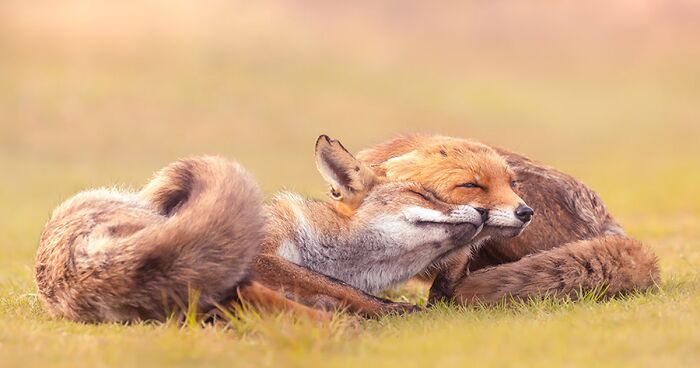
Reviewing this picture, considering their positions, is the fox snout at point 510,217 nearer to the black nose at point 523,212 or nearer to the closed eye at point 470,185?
the black nose at point 523,212

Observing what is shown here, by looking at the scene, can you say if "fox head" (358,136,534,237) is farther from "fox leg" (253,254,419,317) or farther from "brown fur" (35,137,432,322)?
"fox leg" (253,254,419,317)

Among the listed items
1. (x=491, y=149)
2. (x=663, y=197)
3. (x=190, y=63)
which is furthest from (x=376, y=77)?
(x=491, y=149)

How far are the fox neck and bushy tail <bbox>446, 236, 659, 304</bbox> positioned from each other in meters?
0.40

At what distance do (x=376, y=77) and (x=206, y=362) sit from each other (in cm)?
4001

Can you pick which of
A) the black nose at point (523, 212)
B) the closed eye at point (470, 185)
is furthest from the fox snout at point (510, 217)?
the closed eye at point (470, 185)

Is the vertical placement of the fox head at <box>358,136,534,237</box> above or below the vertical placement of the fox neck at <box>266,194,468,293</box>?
above

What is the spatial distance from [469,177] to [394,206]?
61cm

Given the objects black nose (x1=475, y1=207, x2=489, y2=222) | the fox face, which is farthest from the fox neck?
black nose (x1=475, y1=207, x2=489, y2=222)

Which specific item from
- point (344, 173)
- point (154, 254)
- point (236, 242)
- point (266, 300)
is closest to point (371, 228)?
point (344, 173)

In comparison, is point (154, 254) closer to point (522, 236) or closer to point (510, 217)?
point (510, 217)

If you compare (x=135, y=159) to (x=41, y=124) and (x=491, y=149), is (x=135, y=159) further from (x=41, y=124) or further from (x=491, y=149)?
(x=491, y=149)

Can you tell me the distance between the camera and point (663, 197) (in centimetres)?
2077

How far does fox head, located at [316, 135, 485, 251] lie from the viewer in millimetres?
7379

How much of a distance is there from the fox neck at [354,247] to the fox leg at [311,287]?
36cm
